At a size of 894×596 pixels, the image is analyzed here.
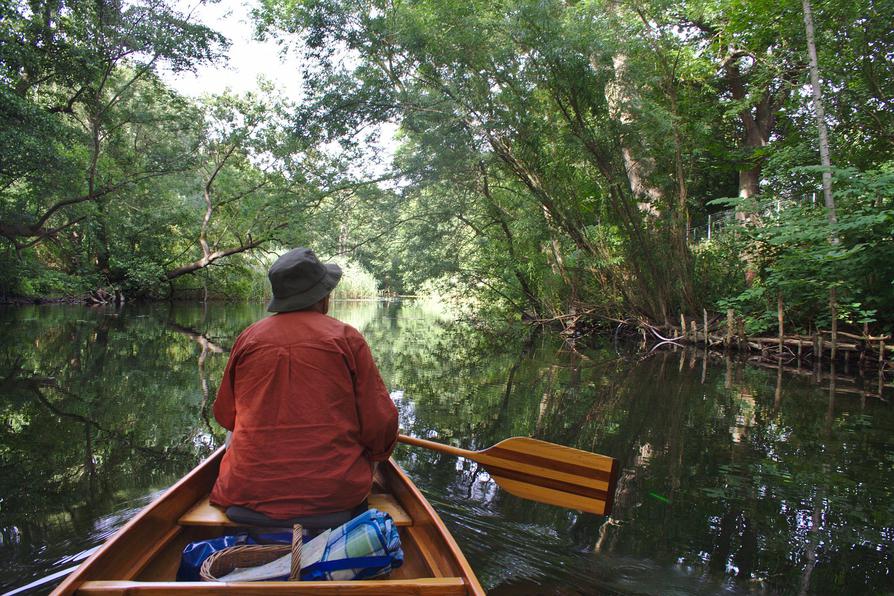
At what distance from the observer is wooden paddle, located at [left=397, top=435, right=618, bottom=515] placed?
2902 mm

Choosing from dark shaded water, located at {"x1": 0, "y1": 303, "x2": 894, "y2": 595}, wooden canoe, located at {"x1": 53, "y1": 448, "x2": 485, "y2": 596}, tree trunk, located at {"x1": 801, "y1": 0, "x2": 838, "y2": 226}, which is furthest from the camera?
tree trunk, located at {"x1": 801, "y1": 0, "x2": 838, "y2": 226}

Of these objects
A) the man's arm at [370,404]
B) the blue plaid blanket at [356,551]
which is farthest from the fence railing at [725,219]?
the blue plaid blanket at [356,551]

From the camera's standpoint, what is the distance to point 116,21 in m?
13.7

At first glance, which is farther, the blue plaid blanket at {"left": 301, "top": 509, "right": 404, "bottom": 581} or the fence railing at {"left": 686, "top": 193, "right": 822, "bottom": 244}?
the fence railing at {"left": 686, "top": 193, "right": 822, "bottom": 244}

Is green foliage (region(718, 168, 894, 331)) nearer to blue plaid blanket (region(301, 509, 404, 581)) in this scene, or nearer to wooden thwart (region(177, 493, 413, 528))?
wooden thwart (region(177, 493, 413, 528))

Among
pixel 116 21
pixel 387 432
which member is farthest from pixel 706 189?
pixel 387 432

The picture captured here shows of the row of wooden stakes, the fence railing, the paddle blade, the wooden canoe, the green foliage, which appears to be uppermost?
the fence railing

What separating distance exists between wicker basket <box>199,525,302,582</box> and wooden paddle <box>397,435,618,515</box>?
1.58 metres

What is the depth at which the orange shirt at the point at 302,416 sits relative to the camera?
1919 mm

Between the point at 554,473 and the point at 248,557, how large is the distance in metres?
1.76

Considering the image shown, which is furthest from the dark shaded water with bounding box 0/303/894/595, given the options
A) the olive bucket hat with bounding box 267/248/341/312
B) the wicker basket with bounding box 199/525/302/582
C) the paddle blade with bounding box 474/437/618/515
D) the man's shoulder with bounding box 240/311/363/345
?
the olive bucket hat with bounding box 267/248/341/312

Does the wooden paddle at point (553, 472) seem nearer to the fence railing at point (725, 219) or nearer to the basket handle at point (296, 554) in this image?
the basket handle at point (296, 554)

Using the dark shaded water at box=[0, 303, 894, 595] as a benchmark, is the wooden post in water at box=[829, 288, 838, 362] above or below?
above

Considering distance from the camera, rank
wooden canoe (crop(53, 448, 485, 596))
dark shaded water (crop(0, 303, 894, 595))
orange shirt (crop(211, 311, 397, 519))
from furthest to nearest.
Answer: dark shaded water (crop(0, 303, 894, 595)) < orange shirt (crop(211, 311, 397, 519)) < wooden canoe (crop(53, 448, 485, 596))
